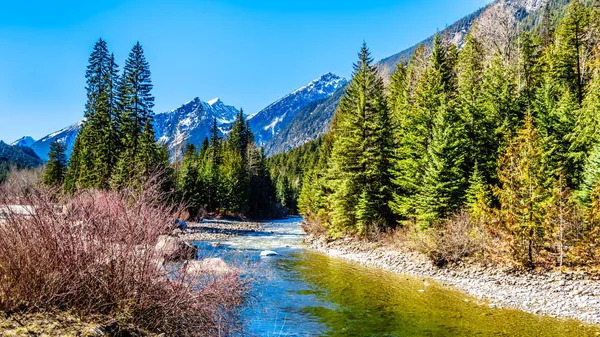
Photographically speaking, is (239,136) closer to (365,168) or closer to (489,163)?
(365,168)

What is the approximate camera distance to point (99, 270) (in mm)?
5273

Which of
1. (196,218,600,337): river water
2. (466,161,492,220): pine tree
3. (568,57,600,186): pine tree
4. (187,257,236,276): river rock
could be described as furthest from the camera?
(568,57,600,186): pine tree

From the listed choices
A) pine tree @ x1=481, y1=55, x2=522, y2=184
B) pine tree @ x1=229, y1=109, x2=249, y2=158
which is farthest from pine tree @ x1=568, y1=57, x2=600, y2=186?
pine tree @ x1=229, y1=109, x2=249, y2=158

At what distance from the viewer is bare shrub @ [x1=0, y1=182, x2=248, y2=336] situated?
492 centimetres

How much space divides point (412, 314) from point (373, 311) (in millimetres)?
1369

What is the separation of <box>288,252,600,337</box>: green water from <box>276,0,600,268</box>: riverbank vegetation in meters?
5.28

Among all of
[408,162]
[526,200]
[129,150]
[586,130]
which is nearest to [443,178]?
[408,162]

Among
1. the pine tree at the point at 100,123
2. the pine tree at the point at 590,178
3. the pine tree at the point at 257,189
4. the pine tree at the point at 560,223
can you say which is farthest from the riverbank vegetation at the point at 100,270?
the pine tree at the point at 257,189

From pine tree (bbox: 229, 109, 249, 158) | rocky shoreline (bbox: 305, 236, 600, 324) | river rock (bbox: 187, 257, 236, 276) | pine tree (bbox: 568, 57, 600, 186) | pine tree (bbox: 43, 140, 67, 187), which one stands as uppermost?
pine tree (bbox: 229, 109, 249, 158)

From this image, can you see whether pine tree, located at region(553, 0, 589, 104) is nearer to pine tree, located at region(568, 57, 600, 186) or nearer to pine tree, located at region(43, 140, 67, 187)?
pine tree, located at region(568, 57, 600, 186)

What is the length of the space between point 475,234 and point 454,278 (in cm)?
324

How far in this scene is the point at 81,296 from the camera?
5.24m

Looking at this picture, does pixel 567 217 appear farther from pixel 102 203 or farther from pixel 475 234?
pixel 102 203

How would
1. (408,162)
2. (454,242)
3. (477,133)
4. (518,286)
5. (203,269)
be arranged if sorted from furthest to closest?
1. (477,133)
2. (408,162)
3. (454,242)
4. (518,286)
5. (203,269)
